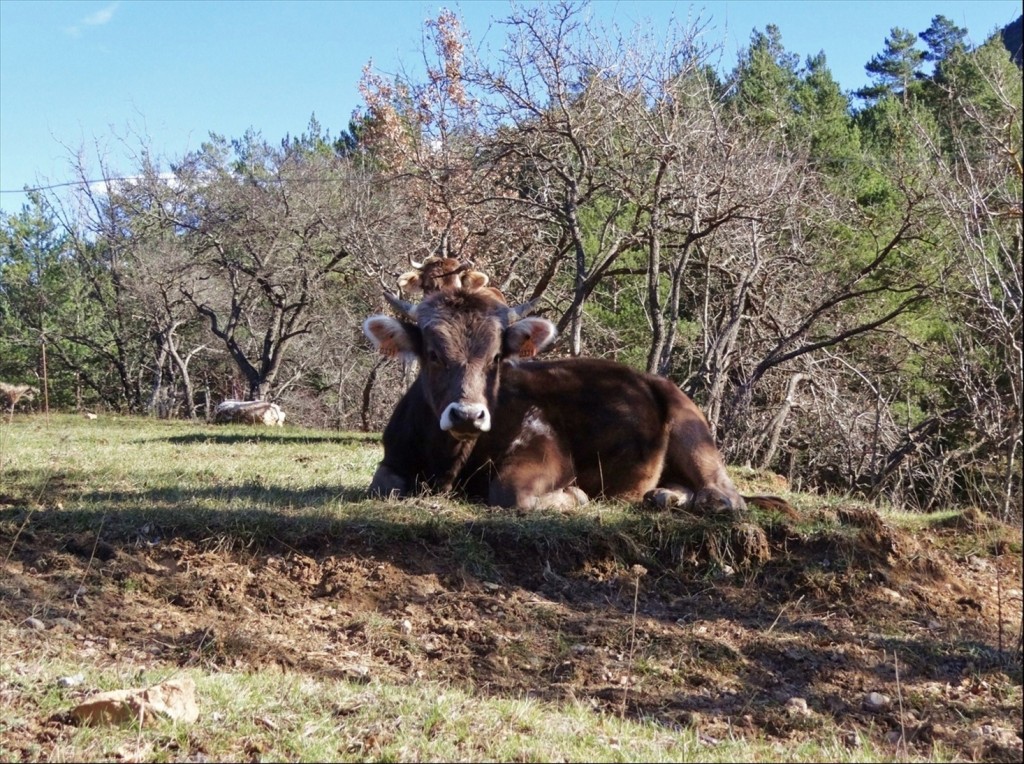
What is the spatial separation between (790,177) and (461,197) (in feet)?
17.2

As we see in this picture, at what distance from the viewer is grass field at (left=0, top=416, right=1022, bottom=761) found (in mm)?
4512

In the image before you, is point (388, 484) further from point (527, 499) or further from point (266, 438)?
point (266, 438)

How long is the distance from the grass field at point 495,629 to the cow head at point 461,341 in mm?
920

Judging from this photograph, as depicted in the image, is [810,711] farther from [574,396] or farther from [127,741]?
[574,396]

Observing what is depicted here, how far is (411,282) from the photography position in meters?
15.7

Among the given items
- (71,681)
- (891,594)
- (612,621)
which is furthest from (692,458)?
(71,681)

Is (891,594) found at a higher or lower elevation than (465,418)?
lower

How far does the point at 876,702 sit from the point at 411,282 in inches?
445

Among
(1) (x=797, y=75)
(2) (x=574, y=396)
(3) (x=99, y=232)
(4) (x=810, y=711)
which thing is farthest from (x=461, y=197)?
(1) (x=797, y=75)

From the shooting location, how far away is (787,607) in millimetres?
6691

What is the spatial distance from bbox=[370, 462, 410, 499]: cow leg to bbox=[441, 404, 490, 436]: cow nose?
88 centimetres

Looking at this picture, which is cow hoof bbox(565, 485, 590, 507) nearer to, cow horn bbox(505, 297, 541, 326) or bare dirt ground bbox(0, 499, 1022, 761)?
bare dirt ground bbox(0, 499, 1022, 761)

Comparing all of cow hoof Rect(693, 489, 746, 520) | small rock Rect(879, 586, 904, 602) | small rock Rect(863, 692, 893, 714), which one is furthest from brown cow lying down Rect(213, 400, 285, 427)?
small rock Rect(863, 692, 893, 714)

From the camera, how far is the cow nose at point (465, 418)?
7875 millimetres
